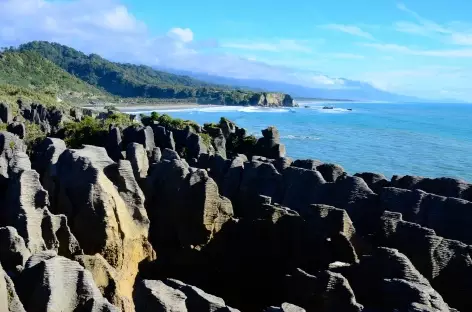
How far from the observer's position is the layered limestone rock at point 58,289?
961 centimetres

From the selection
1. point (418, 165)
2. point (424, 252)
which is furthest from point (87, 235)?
point (418, 165)

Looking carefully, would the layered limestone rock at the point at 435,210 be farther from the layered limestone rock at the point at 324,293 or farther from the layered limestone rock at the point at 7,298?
the layered limestone rock at the point at 7,298

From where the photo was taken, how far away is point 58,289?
9.79 metres

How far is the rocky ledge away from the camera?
10055mm

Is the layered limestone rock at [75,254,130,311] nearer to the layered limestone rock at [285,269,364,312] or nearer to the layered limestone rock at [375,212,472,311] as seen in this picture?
the layered limestone rock at [285,269,364,312]

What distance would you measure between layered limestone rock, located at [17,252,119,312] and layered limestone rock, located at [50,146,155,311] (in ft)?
12.3

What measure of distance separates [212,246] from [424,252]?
641cm

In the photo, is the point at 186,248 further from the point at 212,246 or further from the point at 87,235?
the point at 87,235

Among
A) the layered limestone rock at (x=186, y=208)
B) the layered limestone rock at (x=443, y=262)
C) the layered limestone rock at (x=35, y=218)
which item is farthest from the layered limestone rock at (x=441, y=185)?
the layered limestone rock at (x=35, y=218)

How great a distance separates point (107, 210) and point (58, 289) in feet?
16.4

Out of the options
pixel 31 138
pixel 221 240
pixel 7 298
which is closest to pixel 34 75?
pixel 31 138

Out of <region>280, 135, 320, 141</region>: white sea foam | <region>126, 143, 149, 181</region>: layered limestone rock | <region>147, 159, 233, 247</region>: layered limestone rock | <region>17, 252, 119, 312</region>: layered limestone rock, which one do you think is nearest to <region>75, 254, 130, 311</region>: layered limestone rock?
<region>17, 252, 119, 312</region>: layered limestone rock

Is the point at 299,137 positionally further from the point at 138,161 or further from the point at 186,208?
the point at 186,208

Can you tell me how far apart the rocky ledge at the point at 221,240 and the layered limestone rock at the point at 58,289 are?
0.9 inches
